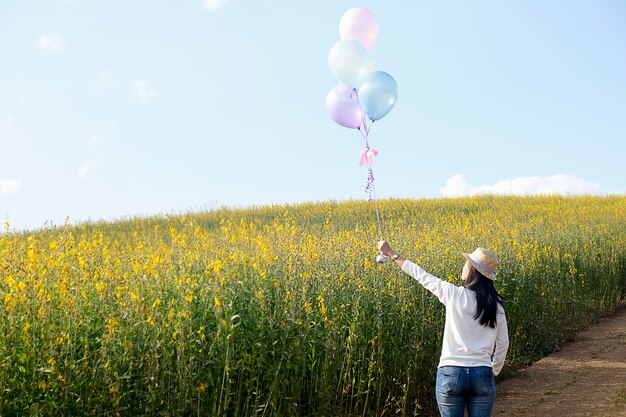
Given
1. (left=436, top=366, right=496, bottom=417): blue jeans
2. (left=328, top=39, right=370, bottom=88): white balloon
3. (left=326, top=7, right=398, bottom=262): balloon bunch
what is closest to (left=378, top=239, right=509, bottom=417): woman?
(left=436, top=366, right=496, bottom=417): blue jeans

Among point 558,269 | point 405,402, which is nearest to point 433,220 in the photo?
point 558,269

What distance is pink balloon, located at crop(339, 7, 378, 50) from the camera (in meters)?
7.68

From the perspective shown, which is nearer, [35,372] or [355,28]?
[35,372]

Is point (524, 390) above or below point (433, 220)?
below

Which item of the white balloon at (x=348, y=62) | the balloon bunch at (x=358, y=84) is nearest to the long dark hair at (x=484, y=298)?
the balloon bunch at (x=358, y=84)

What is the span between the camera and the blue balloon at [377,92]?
7043mm

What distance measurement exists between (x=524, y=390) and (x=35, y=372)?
19.3ft

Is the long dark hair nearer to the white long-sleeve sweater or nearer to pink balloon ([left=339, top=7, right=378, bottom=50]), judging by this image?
the white long-sleeve sweater

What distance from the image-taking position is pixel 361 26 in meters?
7.68

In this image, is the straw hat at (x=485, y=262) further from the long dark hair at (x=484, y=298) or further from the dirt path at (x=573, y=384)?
the dirt path at (x=573, y=384)

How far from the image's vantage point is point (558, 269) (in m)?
10.3

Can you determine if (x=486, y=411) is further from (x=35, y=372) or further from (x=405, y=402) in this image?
(x=35, y=372)

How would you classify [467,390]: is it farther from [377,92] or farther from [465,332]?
[377,92]

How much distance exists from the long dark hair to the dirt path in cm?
316
